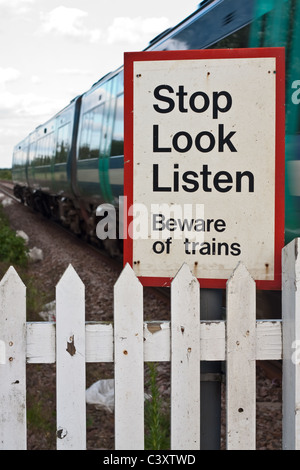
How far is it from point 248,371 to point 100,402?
97.5 inches

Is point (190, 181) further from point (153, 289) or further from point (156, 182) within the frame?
point (153, 289)

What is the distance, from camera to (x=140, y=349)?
2191mm

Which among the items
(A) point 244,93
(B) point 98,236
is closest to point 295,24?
(A) point 244,93

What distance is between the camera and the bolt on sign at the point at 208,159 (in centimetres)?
225

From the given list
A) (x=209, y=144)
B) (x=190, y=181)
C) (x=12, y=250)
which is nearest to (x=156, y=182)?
(x=190, y=181)

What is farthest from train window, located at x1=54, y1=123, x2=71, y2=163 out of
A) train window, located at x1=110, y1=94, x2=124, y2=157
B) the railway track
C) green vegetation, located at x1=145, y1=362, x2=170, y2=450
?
green vegetation, located at x1=145, y1=362, x2=170, y2=450

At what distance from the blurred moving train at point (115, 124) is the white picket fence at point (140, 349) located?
7.40 ft

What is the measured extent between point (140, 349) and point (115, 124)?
6.95m

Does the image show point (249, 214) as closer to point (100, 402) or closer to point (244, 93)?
point (244, 93)

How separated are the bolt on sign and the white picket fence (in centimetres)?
14

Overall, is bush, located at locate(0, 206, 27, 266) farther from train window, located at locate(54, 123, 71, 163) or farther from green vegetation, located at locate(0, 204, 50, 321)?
train window, located at locate(54, 123, 71, 163)

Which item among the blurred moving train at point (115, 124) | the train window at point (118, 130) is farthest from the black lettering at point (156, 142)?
the train window at point (118, 130)

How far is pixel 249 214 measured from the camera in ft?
7.42
